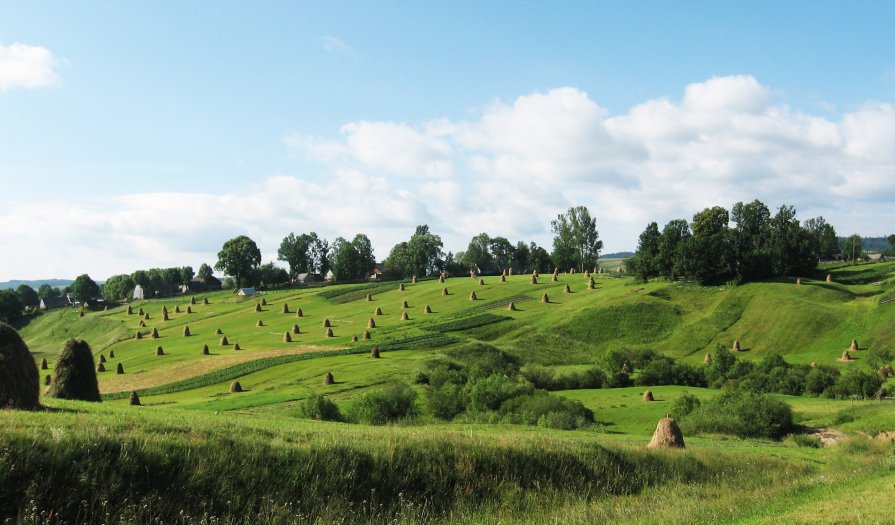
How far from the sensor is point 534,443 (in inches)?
651

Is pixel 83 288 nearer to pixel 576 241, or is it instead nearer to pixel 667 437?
pixel 576 241

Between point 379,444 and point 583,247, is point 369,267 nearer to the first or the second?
point 583,247

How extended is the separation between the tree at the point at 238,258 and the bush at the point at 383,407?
367ft

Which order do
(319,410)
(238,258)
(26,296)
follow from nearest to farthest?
(319,410), (238,258), (26,296)

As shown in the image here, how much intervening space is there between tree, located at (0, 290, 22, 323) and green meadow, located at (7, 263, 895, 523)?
6203 centimetres

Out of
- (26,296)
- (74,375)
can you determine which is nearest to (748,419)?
(74,375)

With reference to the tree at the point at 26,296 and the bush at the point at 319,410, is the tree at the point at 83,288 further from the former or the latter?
the bush at the point at 319,410

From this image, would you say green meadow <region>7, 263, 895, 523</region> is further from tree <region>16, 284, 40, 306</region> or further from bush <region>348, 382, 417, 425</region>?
tree <region>16, 284, 40, 306</region>

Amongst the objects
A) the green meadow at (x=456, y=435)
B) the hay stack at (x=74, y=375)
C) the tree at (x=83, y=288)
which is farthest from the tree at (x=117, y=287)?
the hay stack at (x=74, y=375)

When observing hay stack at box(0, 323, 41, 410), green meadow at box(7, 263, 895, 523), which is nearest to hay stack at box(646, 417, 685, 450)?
green meadow at box(7, 263, 895, 523)

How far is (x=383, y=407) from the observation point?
38.1 metres

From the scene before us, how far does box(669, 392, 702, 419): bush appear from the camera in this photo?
129 feet

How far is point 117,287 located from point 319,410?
6052 inches

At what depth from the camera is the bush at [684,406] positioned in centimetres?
3947
